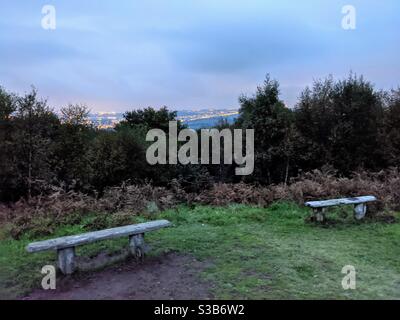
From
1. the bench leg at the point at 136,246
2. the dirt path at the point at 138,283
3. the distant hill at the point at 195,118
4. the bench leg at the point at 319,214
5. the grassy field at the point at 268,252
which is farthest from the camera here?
the distant hill at the point at 195,118

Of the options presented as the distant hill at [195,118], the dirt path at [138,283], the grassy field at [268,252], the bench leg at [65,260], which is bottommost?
the dirt path at [138,283]

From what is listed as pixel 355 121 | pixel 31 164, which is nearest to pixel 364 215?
pixel 355 121

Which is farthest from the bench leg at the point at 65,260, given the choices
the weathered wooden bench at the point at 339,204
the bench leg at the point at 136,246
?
the weathered wooden bench at the point at 339,204

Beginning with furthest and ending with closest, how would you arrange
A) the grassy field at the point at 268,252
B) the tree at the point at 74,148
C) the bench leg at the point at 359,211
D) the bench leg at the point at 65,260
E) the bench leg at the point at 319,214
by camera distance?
1. the tree at the point at 74,148
2. the bench leg at the point at 359,211
3. the bench leg at the point at 319,214
4. the bench leg at the point at 65,260
5. the grassy field at the point at 268,252

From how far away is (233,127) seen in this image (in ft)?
47.2

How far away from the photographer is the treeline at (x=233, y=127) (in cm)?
1109

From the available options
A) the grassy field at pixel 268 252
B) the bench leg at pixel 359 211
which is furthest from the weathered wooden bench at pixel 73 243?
the bench leg at pixel 359 211

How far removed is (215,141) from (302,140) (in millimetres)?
3324

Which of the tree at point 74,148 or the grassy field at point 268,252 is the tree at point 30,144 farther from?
the grassy field at point 268,252

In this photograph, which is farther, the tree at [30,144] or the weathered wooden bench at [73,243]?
the tree at [30,144]

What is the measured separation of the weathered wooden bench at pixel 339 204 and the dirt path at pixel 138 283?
10.6ft

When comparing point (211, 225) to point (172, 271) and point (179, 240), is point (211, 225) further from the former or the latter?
point (172, 271)

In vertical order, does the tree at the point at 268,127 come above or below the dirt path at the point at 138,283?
above

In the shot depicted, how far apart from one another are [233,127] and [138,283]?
1062cm
